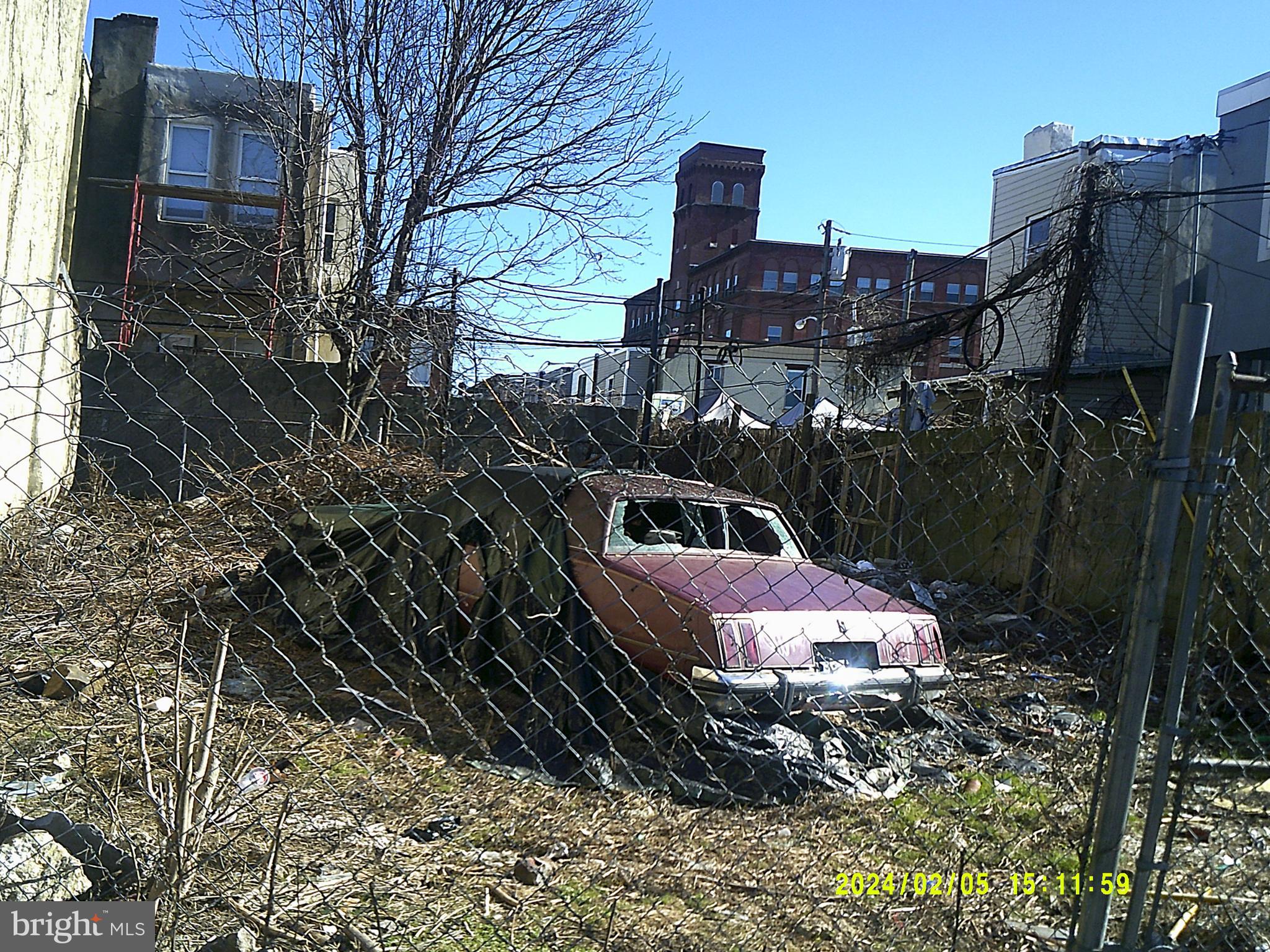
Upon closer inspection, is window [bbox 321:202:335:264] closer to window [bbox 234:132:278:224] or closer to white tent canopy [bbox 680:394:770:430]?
window [bbox 234:132:278:224]

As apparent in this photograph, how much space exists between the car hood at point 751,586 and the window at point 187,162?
45.5 feet

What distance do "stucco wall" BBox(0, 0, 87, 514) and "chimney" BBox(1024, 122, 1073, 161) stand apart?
2299 cm

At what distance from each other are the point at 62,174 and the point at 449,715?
3.57 metres

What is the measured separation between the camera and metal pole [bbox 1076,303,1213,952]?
193 centimetres

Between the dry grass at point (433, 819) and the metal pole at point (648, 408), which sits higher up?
the metal pole at point (648, 408)

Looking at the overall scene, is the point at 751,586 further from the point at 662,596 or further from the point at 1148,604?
the point at 1148,604

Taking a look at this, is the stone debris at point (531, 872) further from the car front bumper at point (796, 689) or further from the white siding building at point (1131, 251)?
the white siding building at point (1131, 251)

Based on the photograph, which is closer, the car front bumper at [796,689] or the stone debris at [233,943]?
the stone debris at [233,943]

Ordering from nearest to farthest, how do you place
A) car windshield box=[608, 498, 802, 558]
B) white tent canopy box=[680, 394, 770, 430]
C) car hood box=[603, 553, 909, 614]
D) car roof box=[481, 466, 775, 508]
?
1. white tent canopy box=[680, 394, 770, 430]
2. car hood box=[603, 553, 909, 614]
3. car roof box=[481, 466, 775, 508]
4. car windshield box=[608, 498, 802, 558]

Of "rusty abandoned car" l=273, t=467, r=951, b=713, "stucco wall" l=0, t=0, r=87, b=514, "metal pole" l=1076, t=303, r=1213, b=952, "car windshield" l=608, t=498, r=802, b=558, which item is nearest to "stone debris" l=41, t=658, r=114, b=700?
"stucco wall" l=0, t=0, r=87, b=514

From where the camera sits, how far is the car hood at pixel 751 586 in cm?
446

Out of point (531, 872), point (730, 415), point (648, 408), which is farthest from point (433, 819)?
point (730, 415)

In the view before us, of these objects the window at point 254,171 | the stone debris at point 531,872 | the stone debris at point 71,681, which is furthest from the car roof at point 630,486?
the window at point 254,171

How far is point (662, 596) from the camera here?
4.27 m
